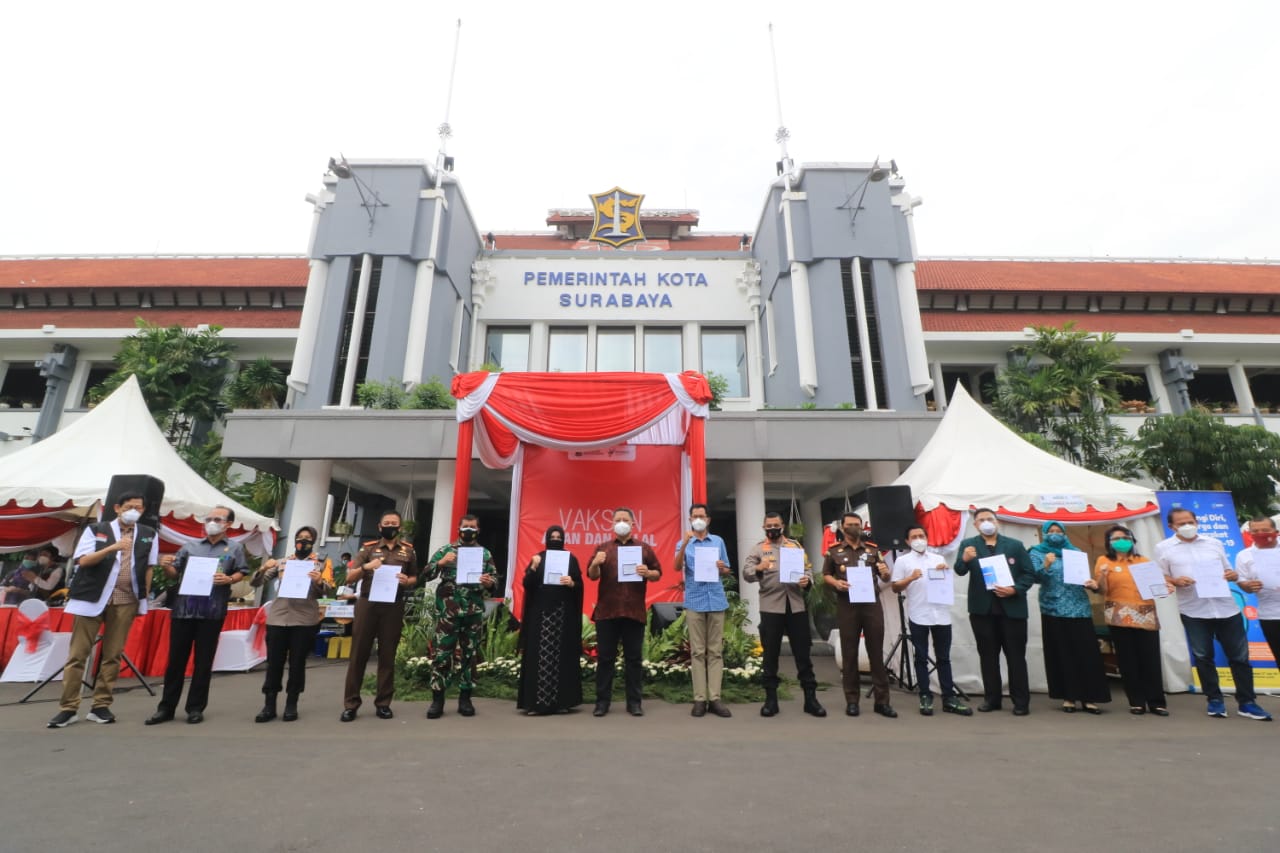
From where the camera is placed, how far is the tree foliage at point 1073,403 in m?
13.7

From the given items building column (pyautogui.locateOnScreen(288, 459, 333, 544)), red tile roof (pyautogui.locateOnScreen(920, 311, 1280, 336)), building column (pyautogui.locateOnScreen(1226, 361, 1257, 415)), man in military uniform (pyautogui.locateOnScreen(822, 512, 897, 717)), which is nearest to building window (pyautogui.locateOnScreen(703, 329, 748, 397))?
red tile roof (pyautogui.locateOnScreen(920, 311, 1280, 336))

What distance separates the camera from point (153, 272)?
1894 centimetres

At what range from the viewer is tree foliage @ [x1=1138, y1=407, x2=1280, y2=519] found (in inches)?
496

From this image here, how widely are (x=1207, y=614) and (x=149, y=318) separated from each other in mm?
22754

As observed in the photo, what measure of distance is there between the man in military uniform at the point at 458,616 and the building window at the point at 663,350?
10.1m

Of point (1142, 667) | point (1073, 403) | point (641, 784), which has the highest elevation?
point (1073, 403)

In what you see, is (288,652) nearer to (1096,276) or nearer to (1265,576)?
(1265,576)

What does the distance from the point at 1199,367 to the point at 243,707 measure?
2323 cm

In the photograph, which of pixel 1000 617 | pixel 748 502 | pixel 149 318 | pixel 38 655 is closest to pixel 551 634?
pixel 1000 617

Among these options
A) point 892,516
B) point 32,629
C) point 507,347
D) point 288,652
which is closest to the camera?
point 288,652

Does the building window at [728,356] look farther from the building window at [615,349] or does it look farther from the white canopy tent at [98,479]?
the white canopy tent at [98,479]

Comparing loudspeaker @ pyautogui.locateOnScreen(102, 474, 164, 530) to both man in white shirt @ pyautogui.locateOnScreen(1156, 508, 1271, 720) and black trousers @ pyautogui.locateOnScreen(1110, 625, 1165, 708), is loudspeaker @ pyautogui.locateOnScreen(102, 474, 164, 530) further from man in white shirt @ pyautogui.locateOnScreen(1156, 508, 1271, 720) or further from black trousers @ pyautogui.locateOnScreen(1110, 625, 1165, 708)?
Answer: man in white shirt @ pyautogui.locateOnScreen(1156, 508, 1271, 720)

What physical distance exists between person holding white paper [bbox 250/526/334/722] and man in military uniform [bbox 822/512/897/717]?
14.0 ft

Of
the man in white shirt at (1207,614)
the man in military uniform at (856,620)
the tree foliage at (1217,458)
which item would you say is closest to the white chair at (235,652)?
the man in military uniform at (856,620)
